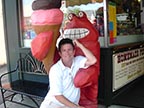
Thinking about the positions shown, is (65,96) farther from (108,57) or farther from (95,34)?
(108,57)

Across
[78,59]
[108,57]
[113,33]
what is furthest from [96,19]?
[78,59]

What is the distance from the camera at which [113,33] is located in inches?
141

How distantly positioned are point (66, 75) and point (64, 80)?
0.05m

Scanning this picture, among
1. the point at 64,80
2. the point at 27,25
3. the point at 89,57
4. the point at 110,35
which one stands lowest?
the point at 64,80

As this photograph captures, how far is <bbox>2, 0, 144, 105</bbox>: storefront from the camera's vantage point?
3463 mm

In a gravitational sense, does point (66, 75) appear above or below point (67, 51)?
below

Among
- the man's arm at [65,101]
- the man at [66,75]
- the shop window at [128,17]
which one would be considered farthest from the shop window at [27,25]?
the man's arm at [65,101]

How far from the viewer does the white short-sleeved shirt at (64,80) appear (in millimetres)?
2305

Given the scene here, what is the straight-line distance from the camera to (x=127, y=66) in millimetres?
3893

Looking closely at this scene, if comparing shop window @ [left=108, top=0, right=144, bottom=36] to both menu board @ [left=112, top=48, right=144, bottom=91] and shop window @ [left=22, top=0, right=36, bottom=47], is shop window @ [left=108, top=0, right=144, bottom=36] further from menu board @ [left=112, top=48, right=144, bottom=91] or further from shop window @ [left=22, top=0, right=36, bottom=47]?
shop window @ [left=22, top=0, right=36, bottom=47]

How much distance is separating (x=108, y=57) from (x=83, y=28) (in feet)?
2.98

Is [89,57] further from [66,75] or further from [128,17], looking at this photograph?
[128,17]

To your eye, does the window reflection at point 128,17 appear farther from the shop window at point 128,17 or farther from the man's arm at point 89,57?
the man's arm at point 89,57

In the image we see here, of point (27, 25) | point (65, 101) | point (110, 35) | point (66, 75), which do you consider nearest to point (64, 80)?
point (66, 75)
